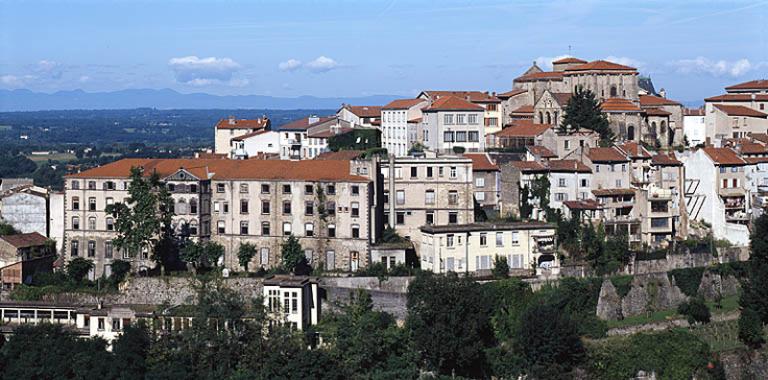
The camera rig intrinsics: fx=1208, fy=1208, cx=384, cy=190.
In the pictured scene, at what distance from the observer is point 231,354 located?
43.9m

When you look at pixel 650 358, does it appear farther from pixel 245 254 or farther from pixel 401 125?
pixel 401 125

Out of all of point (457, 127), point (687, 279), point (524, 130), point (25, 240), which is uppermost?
point (457, 127)

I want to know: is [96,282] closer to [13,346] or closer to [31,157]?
[13,346]

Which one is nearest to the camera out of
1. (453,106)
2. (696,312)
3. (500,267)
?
(696,312)

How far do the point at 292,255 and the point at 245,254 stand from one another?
8.04 ft

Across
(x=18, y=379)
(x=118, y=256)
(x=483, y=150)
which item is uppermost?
(x=483, y=150)

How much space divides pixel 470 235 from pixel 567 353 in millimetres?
8027

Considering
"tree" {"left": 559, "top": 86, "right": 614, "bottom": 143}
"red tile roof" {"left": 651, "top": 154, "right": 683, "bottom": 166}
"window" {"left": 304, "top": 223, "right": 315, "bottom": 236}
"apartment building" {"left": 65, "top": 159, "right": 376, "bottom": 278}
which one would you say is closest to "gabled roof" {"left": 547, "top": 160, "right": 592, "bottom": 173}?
"red tile roof" {"left": 651, "top": 154, "right": 683, "bottom": 166}

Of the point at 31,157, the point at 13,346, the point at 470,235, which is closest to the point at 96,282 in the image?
the point at 13,346

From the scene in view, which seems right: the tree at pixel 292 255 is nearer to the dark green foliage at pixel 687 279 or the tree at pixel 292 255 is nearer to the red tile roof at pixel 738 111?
the dark green foliage at pixel 687 279

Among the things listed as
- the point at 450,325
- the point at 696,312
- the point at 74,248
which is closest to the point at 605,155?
the point at 696,312

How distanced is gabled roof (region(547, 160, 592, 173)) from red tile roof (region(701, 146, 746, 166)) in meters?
7.92

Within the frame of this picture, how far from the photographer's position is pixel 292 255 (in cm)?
5100

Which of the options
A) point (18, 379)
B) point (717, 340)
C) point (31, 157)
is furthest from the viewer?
point (31, 157)
